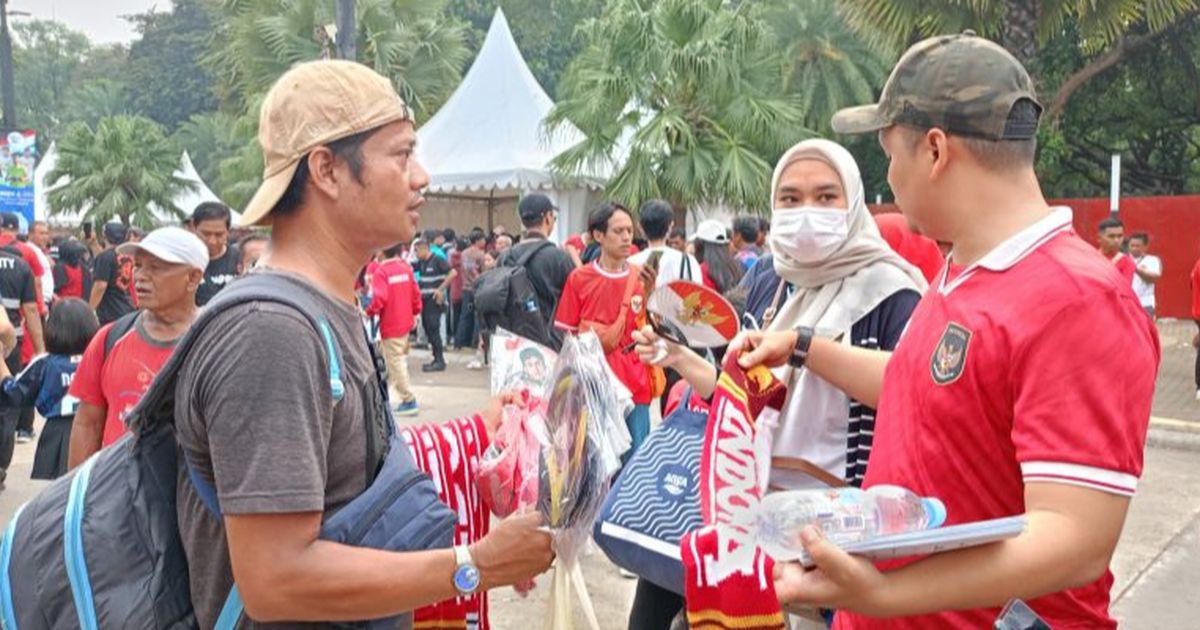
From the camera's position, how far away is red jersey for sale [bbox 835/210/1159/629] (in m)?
1.33

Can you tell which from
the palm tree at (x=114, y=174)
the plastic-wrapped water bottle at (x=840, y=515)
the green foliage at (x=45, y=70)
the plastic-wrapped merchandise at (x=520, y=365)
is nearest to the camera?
the plastic-wrapped water bottle at (x=840, y=515)

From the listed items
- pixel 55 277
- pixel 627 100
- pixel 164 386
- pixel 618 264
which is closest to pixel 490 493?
pixel 164 386

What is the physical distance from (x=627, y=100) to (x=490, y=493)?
13.7m

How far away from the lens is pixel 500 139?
1705 centimetres

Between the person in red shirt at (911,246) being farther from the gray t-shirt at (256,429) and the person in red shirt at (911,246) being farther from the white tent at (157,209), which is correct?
the white tent at (157,209)

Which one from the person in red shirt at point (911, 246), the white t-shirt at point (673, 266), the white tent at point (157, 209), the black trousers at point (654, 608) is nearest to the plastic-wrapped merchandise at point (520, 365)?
the black trousers at point (654, 608)

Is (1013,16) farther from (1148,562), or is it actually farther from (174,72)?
(174,72)

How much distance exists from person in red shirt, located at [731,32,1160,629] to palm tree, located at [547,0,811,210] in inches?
512

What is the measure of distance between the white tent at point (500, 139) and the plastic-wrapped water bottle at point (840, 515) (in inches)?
587

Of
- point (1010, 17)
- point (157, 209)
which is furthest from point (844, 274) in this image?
point (157, 209)

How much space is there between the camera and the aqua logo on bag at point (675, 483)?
8.16 ft

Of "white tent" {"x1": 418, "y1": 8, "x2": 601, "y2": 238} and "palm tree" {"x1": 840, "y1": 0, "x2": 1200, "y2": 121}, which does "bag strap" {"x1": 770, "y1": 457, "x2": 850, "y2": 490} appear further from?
"white tent" {"x1": 418, "y1": 8, "x2": 601, "y2": 238}

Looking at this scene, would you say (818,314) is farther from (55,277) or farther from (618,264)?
(55,277)

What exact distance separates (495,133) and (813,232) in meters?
14.9
